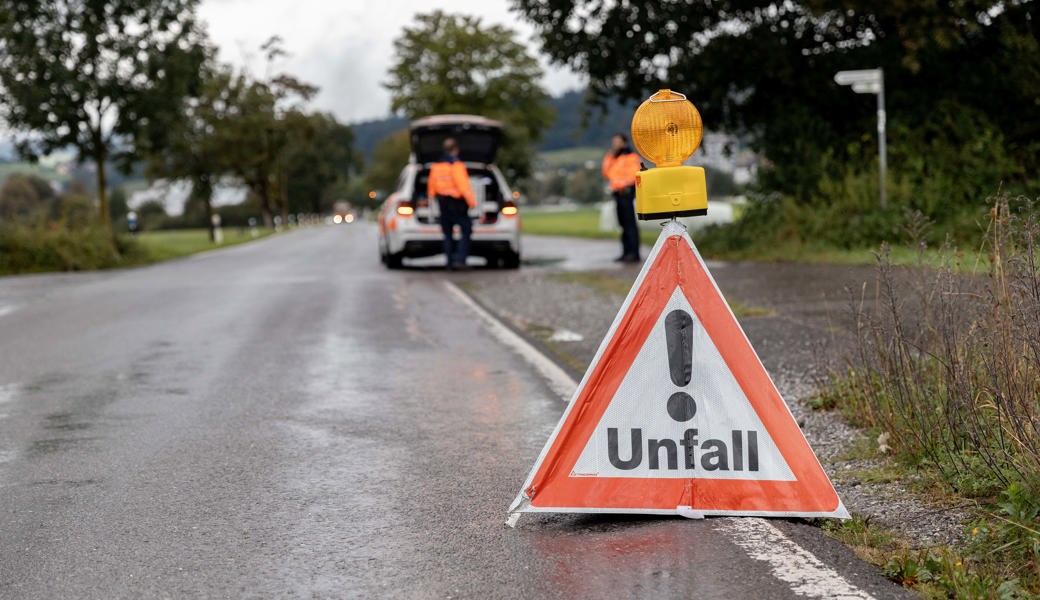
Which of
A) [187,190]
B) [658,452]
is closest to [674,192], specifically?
[658,452]

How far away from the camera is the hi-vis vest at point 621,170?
19156mm

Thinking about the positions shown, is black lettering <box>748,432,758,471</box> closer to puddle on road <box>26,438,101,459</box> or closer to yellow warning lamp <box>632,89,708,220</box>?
yellow warning lamp <box>632,89,708,220</box>

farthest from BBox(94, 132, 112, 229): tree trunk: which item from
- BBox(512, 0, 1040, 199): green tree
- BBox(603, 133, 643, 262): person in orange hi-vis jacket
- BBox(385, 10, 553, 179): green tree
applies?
BBox(385, 10, 553, 179): green tree

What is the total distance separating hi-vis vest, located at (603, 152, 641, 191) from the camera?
1916 cm

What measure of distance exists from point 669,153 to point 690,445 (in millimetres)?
1084

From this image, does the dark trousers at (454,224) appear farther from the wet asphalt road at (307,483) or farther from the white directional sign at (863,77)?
the wet asphalt road at (307,483)

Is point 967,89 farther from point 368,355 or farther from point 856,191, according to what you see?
point 368,355

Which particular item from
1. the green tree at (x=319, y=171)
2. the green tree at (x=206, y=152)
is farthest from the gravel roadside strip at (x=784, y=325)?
the green tree at (x=319, y=171)

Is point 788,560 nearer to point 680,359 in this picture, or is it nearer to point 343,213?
point 680,359

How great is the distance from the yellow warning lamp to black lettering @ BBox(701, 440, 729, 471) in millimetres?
859

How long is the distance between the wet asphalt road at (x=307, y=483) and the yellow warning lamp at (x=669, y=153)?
46.4 inches

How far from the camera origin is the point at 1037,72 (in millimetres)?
18016

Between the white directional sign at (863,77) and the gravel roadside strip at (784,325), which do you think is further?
the white directional sign at (863,77)

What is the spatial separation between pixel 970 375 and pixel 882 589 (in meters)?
1.66
